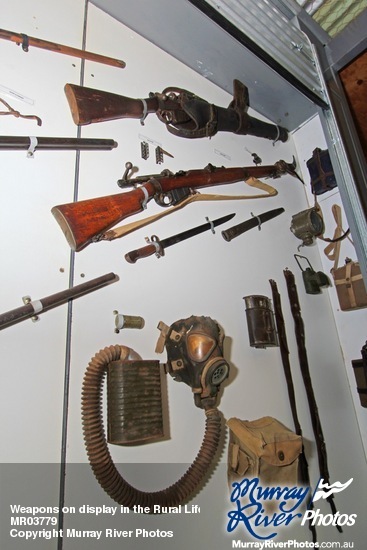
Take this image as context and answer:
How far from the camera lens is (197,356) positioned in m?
1.45

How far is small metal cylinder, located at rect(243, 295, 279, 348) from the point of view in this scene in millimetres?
1893

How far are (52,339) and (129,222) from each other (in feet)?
2.31

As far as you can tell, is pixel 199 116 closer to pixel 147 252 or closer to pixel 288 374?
pixel 147 252

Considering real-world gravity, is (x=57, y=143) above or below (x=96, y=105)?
below

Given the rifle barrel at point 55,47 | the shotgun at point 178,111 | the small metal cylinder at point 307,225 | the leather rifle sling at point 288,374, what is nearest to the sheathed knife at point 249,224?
the small metal cylinder at point 307,225

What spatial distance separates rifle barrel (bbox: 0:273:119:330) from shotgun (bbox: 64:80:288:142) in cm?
78

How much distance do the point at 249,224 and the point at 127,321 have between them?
3.85 ft

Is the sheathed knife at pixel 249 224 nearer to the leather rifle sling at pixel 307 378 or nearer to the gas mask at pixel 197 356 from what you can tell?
the leather rifle sling at pixel 307 378

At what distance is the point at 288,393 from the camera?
2021mm

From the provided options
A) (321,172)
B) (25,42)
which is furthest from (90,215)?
(321,172)

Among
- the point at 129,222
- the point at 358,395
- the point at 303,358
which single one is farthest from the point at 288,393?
the point at 129,222

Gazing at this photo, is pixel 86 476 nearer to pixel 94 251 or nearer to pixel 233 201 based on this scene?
pixel 94 251

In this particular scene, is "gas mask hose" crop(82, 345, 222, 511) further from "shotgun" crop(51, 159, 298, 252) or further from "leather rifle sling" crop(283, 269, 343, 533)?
"leather rifle sling" crop(283, 269, 343, 533)

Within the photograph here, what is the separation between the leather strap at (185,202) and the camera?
158cm
